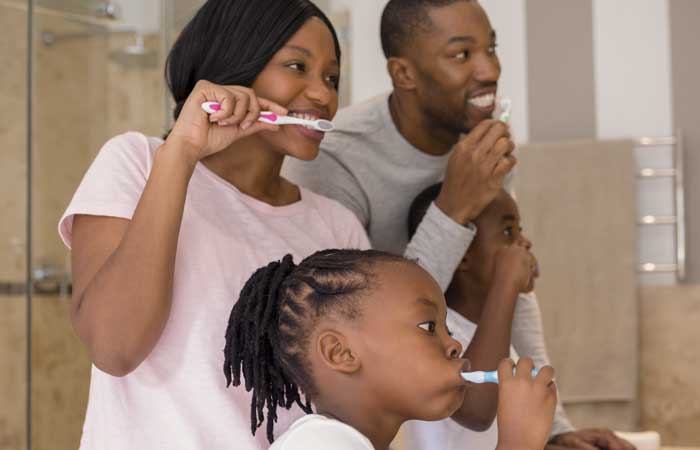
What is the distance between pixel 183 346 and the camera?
2.98 ft

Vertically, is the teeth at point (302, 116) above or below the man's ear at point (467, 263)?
above

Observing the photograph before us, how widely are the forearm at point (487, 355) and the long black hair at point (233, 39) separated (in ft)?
1.30

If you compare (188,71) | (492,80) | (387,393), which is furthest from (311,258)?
(492,80)

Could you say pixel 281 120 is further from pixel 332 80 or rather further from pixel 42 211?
pixel 42 211

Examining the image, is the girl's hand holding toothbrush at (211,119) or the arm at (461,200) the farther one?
the arm at (461,200)

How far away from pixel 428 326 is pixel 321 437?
145 mm

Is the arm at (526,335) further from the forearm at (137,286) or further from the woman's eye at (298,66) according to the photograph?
the forearm at (137,286)

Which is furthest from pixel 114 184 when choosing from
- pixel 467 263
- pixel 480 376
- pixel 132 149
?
pixel 467 263

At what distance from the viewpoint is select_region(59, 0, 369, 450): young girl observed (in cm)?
85

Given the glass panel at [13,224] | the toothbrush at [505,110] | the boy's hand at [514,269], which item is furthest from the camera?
the glass panel at [13,224]

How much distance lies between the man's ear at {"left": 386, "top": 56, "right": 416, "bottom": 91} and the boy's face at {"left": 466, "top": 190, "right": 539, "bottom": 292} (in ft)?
0.72

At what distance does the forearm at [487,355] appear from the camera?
3.68 ft

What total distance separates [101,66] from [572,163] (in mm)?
1515

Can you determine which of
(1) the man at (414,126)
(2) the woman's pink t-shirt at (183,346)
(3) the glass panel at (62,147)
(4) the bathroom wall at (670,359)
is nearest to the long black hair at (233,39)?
(2) the woman's pink t-shirt at (183,346)
